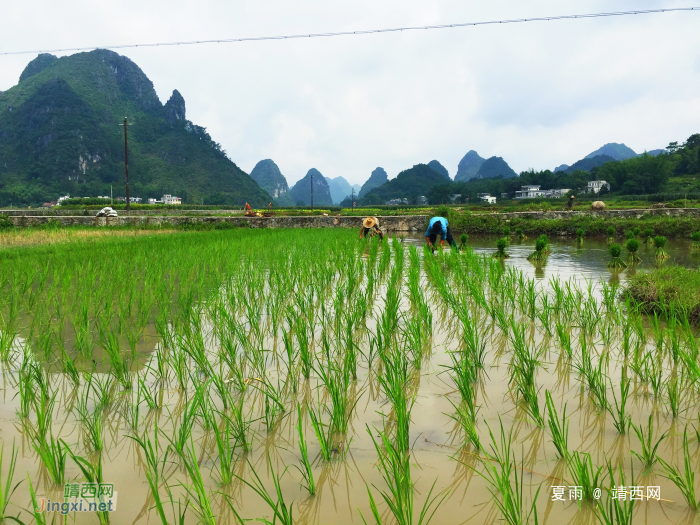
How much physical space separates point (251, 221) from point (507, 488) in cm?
1593

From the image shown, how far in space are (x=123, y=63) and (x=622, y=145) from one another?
15847 cm

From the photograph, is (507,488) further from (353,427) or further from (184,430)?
(184,430)

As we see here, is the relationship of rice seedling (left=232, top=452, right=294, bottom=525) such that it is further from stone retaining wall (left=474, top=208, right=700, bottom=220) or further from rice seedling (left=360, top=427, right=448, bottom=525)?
stone retaining wall (left=474, top=208, right=700, bottom=220)

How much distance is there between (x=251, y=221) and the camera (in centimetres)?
1630

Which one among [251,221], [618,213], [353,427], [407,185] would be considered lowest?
[353,427]

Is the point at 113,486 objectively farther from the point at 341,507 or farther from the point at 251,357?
the point at 251,357

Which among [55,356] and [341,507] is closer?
[341,507]

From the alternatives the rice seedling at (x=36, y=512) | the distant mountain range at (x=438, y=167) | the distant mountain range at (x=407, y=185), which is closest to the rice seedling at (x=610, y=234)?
the rice seedling at (x=36, y=512)

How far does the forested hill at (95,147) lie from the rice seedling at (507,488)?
61.5 m

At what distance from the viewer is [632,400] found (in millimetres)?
1933

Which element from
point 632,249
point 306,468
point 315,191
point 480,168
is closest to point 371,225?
point 632,249

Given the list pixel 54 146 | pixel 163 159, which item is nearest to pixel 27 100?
pixel 54 146

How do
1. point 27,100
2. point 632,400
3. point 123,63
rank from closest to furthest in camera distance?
point 632,400
point 27,100
point 123,63

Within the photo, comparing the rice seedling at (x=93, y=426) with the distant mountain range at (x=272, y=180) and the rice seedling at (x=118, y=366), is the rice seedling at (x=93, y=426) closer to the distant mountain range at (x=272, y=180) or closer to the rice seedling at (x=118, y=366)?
the rice seedling at (x=118, y=366)
